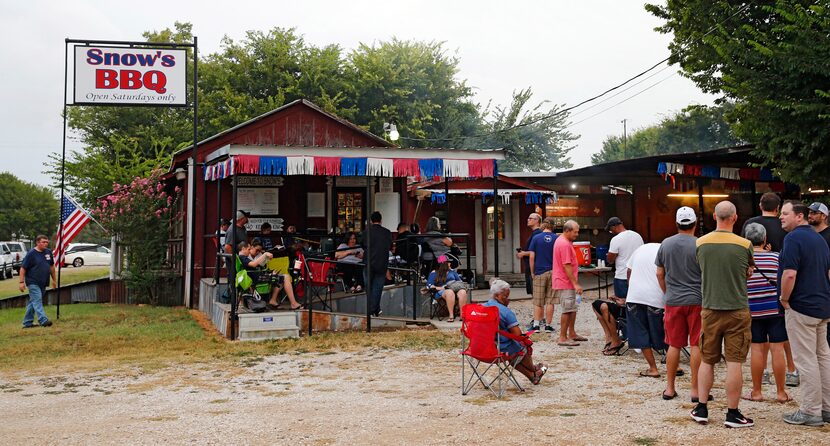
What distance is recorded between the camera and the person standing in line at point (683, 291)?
596cm

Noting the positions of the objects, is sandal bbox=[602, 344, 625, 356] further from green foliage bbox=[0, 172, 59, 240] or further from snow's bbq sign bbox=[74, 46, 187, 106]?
green foliage bbox=[0, 172, 59, 240]

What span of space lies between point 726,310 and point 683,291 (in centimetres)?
71

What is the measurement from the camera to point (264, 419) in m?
5.82

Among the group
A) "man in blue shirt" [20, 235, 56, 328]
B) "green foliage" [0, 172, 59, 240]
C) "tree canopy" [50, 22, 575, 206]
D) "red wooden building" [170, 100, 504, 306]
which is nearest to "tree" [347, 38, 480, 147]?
→ "tree canopy" [50, 22, 575, 206]

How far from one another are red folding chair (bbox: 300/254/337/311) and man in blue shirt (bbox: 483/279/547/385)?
4.27 meters

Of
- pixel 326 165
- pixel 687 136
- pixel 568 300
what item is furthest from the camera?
pixel 687 136

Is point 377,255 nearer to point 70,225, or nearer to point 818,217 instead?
point 818,217

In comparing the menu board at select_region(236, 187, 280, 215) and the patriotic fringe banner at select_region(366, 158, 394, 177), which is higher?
the patriotic fringe banner at select_region(366, 158, 394, 177)

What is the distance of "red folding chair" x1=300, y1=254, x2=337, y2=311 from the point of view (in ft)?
34.9

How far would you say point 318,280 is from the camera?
11.1 m

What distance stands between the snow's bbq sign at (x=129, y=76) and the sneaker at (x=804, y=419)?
41.8 ft

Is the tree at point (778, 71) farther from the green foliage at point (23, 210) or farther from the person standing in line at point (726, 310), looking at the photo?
the green foliage at point (23, 210)

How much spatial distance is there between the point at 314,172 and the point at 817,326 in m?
7.25

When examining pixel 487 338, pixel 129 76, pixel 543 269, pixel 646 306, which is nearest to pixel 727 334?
pixel 646 306
